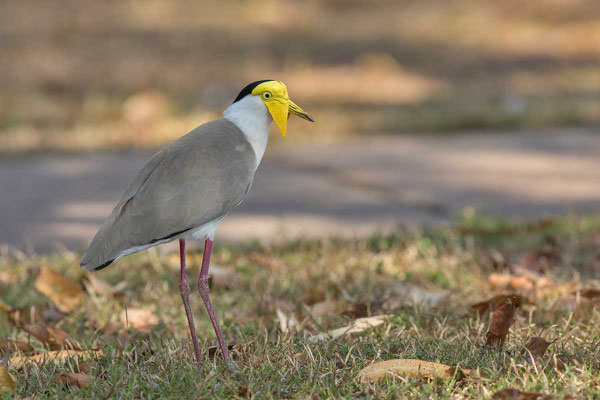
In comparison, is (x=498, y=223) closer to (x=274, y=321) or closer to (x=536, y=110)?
(x=274, y=321)

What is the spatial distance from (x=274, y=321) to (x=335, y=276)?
58 centimetres

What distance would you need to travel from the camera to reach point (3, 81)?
795 centimetres

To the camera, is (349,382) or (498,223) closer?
(349,382)

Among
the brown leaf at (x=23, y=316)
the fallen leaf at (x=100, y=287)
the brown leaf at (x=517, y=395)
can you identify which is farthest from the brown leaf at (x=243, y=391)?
the fallen leaf at (x=100, y=287)

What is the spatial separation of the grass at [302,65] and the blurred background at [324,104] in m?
0.02

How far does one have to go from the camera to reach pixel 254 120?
2.82 metres

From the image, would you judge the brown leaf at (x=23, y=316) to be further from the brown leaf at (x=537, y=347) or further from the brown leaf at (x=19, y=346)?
the brown leaf at (x=537, y=347)

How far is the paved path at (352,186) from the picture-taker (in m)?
4.91

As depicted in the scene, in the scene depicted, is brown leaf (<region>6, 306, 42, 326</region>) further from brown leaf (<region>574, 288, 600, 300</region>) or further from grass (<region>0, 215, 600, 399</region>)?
brown leaf (<region>574, 288, 600, 300</region>)

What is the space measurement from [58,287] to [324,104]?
4.34m

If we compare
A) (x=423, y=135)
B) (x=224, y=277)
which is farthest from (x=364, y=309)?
(x=423, y=135)

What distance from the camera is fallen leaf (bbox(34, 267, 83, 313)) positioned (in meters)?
3.70

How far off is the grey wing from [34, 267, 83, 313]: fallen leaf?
107cm

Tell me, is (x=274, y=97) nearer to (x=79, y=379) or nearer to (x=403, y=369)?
(x=403, y=369)
